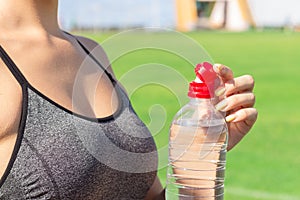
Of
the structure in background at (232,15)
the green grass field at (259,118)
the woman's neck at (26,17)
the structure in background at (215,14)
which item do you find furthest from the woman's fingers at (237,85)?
the structure in background at (232,15)

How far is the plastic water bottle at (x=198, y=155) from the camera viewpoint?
6.90 feet

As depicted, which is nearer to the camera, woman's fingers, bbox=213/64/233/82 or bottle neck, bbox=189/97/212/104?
bottle neck, bbox=189/97/212/104

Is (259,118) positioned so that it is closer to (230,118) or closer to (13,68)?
(230,118)

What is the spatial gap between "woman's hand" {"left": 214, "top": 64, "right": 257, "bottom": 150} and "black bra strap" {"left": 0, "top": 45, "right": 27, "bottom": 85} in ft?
1.72

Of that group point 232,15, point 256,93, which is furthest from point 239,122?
point 232,15

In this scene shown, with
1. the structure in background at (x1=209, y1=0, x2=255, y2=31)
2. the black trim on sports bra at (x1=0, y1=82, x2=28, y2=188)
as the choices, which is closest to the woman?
the black trim on sports bra at (x1=0, y1=82, x2=28, y2=188)

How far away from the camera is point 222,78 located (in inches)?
83.9

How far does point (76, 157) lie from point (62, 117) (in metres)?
0.10

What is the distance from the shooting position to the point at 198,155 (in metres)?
2.11

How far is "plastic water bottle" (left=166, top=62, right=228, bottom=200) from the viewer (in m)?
2.10

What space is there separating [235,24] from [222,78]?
66615mm

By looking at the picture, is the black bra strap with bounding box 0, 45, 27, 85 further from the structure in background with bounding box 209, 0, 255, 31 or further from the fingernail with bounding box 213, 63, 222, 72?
the structure in background with bounding box 209, 0, 255, 31

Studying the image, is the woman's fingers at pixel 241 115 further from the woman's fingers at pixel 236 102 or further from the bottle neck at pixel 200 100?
the bottle neck at pixel 200 100

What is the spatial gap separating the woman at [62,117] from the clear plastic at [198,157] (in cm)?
5
